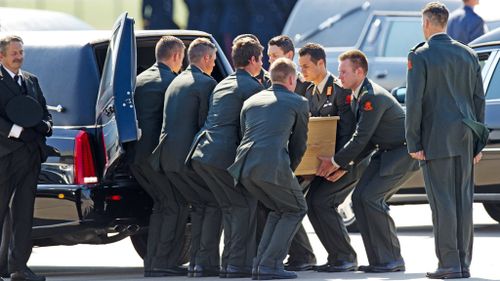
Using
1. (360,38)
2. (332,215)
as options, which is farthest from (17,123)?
(360,38)

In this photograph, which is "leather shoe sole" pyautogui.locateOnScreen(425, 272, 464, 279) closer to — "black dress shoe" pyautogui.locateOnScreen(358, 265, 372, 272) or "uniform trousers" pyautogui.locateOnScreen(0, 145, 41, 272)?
"black dress shoe" pyautogui.locateOnScreen(358, 265, 372, 272)

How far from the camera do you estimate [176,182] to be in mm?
11305

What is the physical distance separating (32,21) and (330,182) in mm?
7433

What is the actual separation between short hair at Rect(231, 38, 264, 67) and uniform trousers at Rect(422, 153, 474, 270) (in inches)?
58.2

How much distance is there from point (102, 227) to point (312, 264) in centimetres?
162

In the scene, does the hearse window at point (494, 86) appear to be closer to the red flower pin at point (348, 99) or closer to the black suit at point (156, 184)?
the red flower pin at point (348, 99)

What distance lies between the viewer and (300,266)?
38.4ft

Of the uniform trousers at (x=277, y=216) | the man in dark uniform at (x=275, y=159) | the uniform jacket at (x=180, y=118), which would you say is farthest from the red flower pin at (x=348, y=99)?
the uniform jacket at (x=180, y=118)

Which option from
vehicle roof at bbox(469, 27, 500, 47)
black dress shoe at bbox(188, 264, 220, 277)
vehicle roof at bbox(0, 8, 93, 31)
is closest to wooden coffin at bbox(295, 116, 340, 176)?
black dress shoe at bbox(188, 264, 220, 277)

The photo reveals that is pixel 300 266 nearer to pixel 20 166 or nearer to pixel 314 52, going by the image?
pixel 314 52

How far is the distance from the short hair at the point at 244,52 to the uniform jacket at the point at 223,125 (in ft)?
0.34

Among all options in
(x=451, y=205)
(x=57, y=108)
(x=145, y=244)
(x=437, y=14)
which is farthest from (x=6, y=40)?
(x=451, y=205)

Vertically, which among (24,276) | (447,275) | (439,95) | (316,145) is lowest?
(24,276)

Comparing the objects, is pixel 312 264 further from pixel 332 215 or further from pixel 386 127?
pixel 386 127
